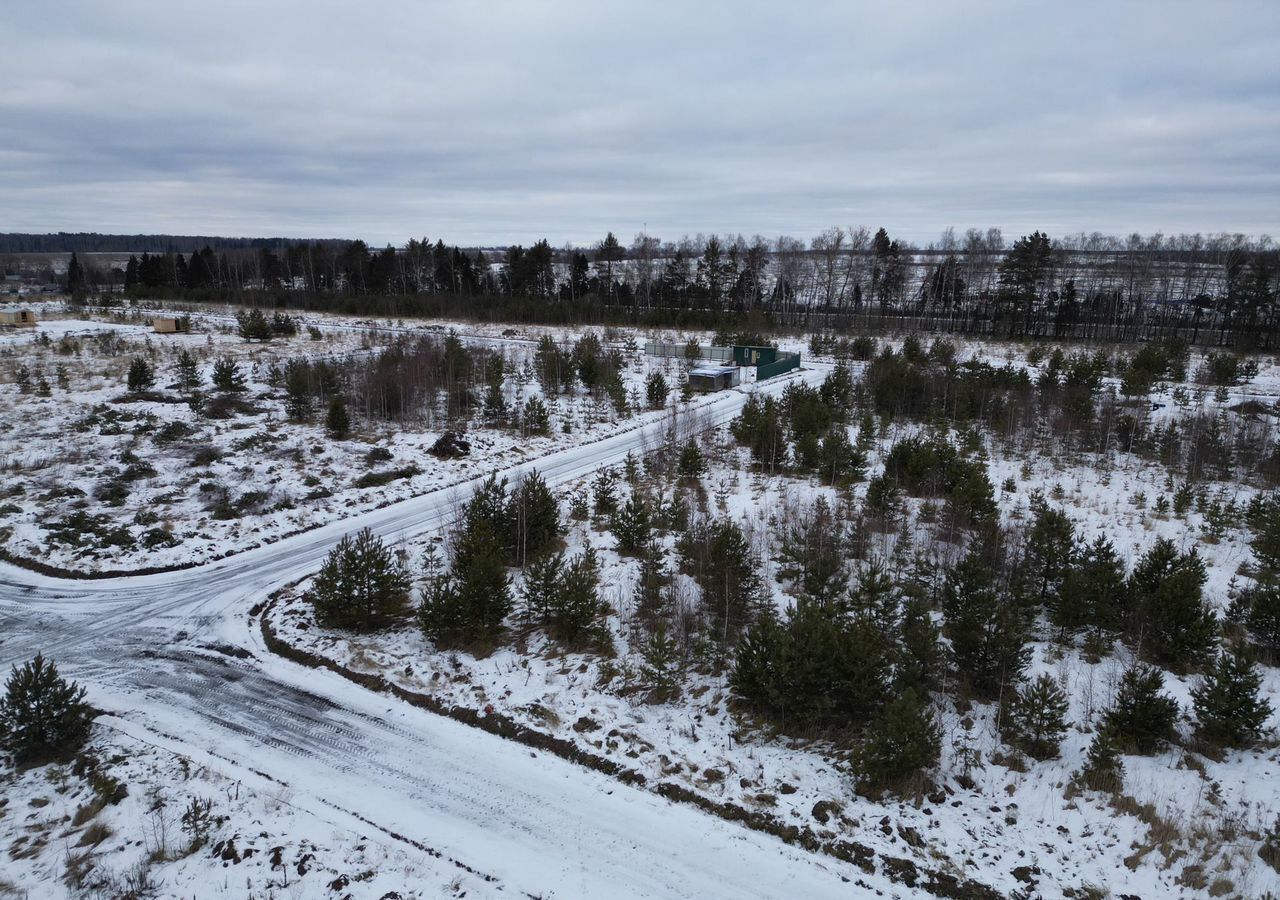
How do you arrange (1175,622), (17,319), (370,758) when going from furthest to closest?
(17,319) → (1175,622) → (370,758)

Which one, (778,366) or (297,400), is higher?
(778,366)

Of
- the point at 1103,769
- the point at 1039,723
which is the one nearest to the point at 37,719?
the point at 1039,723

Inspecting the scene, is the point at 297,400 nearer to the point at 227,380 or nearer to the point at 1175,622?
the point at 227,380

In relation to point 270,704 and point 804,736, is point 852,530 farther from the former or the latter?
Answer: point 270,704

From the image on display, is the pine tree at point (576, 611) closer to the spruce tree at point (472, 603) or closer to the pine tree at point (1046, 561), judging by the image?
the spruce tree at point (472, 603)

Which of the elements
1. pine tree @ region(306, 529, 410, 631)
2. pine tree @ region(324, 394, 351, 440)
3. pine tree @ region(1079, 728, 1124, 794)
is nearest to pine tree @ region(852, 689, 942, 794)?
pine tree @ region(1079, 728, 1124, 794)

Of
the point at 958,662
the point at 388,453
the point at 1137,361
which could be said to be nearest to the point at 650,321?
the point at 1137,361

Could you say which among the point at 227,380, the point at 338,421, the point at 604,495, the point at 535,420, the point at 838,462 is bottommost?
the point at 604,495

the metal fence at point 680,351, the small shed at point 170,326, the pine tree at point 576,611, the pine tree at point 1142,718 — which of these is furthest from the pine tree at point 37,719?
the small shed at point 170,326
